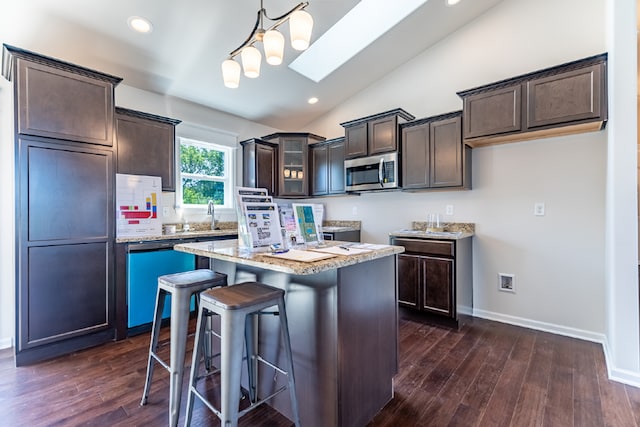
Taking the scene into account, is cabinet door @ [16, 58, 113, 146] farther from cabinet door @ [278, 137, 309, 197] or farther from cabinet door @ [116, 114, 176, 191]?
cabinet door @ [278, 137, 309, 197]

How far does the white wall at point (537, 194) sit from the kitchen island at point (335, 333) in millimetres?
1727

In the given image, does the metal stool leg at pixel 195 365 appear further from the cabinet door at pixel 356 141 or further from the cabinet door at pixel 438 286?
the cabinet door at pixel 356 141

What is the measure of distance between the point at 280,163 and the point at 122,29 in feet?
7.74

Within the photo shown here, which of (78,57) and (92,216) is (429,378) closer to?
(92,216)

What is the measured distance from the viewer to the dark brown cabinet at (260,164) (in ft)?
13.8

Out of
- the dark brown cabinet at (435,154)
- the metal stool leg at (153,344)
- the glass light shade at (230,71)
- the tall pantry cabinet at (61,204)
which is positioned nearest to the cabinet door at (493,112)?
the dark brown cabinet at (435,154)

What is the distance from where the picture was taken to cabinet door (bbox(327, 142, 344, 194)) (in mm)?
4207

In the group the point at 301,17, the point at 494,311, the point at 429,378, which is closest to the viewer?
the point at 301,17

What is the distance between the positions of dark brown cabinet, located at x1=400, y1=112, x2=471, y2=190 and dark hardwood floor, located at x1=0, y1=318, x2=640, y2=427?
64.0 inches

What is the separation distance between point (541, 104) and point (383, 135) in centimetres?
156

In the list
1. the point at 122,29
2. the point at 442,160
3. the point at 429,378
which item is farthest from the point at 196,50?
the point at 429,378

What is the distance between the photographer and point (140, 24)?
8.23 feet

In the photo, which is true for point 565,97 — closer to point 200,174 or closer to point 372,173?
point 372,173

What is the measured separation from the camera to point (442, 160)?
321cm
